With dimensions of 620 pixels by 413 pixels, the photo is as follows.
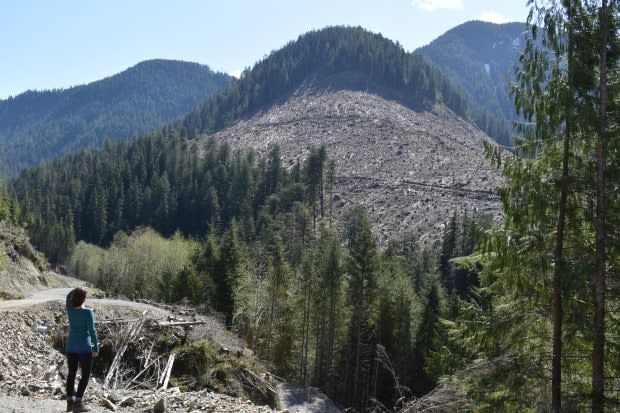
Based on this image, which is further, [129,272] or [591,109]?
[129,272]

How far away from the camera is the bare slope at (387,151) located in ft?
314

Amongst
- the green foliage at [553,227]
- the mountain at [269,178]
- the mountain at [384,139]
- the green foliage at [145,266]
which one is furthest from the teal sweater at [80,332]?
the mountain at [269,178]

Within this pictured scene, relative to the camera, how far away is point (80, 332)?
825 cm

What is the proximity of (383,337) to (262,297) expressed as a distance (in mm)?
9505

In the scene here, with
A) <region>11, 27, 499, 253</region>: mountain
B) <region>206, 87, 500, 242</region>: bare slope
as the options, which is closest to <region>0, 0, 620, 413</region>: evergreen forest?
<region>11, 27, 499, 253</region>: mountain

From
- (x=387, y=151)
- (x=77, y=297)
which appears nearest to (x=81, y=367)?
(x=77, y=297)

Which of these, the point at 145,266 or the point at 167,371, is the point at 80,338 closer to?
the point at 167,371

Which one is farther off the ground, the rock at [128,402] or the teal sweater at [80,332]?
the teal sweater at [80,332]

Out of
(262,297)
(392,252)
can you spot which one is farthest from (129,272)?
(392,252)

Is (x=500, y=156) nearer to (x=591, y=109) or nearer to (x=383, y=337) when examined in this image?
(x=591, y=109)

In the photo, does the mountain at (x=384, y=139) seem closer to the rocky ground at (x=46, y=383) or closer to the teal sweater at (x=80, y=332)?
the rocky ground at (x=46, y=383)

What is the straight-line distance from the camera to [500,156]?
8906 mm

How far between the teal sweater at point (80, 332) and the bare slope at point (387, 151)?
78290mm

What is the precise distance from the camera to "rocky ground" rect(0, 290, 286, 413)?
9625 mm
